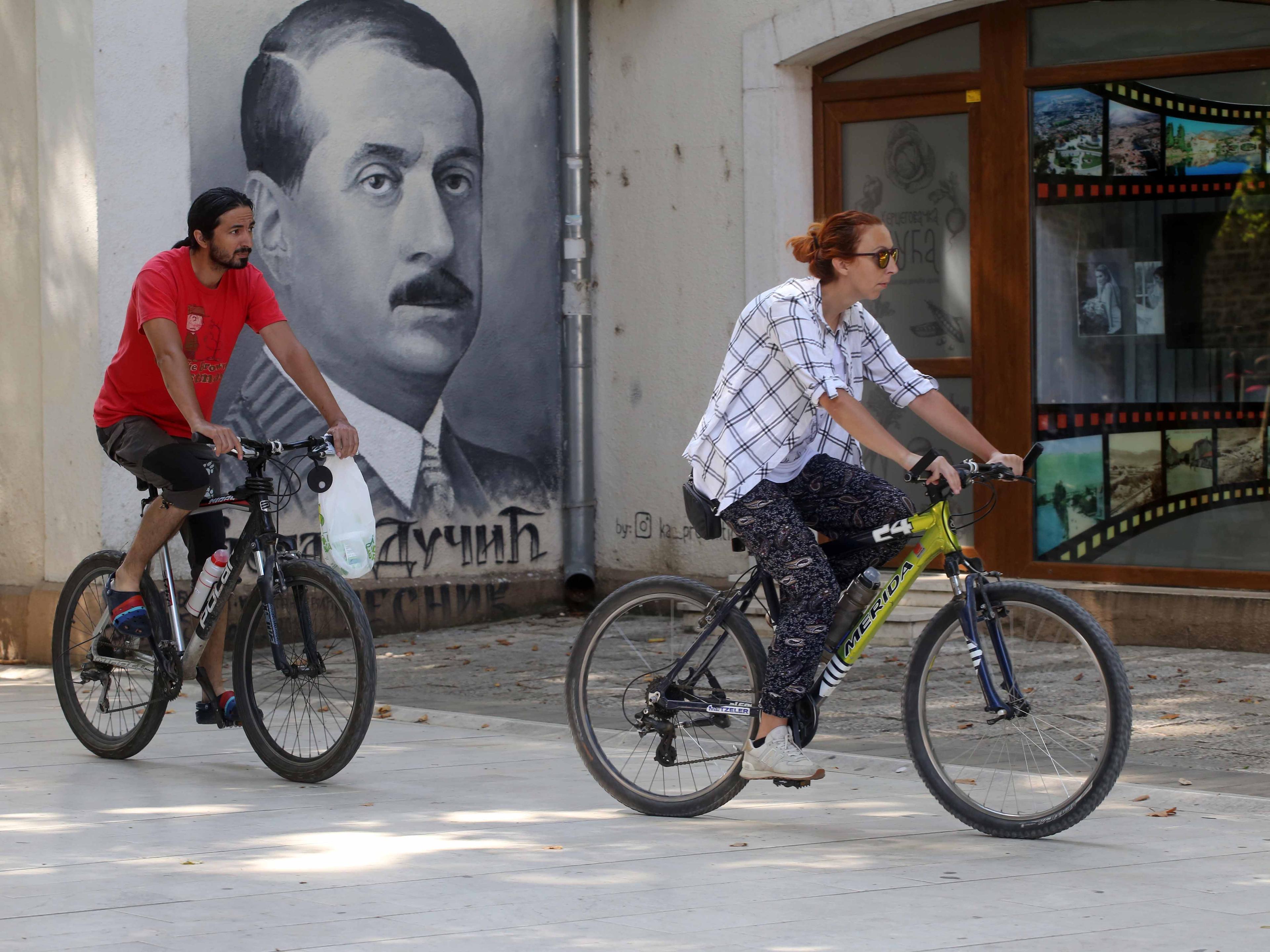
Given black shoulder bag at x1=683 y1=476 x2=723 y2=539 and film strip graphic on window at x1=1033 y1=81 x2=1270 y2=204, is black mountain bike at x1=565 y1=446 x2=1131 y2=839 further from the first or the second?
film strip graphic on window at x1=1033 y1=81 x2=1270 y2=204

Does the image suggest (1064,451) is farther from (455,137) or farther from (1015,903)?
(1015,903)

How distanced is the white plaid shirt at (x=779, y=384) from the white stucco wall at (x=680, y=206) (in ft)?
16.0

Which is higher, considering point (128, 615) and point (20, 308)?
point (20, 308)

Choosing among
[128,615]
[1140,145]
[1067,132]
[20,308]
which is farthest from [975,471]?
[20,308]

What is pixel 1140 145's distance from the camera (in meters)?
9.63

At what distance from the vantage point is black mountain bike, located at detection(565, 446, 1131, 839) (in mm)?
4957

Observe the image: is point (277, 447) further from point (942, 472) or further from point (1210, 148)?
point (1210, 148)

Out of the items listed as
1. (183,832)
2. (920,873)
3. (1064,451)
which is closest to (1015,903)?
(920,873)

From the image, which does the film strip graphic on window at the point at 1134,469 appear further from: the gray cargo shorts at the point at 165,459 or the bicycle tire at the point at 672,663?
the gray cargo shorts at the point at 165,459

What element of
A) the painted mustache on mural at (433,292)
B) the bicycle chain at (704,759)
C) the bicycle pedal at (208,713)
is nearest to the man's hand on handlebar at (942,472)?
the bicycle chain at (704,759)

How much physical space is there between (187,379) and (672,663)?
1.92m

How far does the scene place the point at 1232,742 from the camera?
22.0ft

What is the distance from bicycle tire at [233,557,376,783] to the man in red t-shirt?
0.53 feet

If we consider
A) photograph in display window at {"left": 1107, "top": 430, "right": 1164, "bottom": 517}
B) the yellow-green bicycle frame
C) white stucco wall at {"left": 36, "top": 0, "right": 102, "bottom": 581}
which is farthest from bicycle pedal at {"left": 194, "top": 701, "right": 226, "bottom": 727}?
photograph in display window at {"left": 1107, "top": 430, "right": 1164, "bottom": 517}
